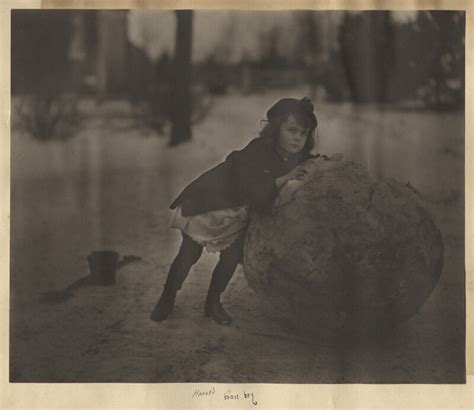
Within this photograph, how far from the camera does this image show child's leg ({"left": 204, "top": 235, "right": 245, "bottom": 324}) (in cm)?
257

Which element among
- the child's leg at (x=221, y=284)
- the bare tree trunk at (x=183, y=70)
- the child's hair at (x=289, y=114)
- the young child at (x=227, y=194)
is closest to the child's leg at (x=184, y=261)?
the young child at (x=227, y=194)

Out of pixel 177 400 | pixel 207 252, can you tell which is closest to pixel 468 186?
pixel 207 252

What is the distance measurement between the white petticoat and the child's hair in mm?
344

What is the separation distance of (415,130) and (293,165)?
1.78 feet

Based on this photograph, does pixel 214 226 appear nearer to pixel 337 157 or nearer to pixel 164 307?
pixel 164 307

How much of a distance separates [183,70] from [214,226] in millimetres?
666

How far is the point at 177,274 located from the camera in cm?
260

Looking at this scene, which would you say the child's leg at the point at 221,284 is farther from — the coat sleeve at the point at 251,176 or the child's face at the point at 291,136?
the child's face at the point at 291,136

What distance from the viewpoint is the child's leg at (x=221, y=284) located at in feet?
8.44

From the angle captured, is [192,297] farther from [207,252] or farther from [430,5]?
[430,5]

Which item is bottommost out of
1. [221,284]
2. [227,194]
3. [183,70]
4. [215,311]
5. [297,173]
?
[215,311]

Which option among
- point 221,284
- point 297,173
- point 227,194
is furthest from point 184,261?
point 297,173

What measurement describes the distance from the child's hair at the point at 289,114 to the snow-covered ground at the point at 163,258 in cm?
4

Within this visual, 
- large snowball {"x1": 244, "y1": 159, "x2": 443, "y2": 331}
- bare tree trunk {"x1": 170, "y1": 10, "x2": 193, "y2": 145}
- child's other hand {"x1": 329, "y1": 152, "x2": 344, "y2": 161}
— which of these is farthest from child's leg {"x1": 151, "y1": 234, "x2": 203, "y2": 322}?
child's other hand {"x1": 329, "y1": 152, "x2": 344, "y2": 161}
